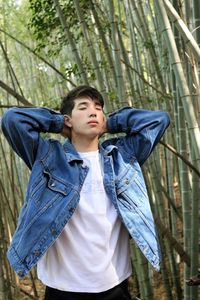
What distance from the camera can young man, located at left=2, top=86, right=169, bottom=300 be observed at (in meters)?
1.34

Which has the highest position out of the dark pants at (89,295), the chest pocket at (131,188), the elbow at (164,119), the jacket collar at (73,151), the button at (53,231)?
the elbow at (164,119)

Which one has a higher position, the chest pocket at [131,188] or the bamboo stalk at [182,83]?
the bamboo stalk at [182,83]

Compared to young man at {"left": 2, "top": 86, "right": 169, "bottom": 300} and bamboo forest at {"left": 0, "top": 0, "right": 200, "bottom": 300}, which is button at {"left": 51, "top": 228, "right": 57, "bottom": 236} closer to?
young man at {"left": 2, "top": 86, "right": 169, "bottom": 300}

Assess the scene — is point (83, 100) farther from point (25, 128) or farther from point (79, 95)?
point (25, 128)

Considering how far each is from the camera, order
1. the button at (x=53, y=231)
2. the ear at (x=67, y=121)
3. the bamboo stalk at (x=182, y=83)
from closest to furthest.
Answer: the button at (x=53, y=231) → the bamboo stalk at (x=182, y=83) → the ear at (x=67, y=121)

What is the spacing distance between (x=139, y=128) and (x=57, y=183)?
0.35 metres

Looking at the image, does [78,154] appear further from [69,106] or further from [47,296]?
[47,296]

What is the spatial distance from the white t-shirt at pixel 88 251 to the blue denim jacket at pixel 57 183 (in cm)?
4

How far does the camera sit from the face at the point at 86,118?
4.77 feet

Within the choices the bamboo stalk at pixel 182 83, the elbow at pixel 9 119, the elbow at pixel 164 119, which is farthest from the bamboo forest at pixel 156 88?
the elbow at pixel 9 119

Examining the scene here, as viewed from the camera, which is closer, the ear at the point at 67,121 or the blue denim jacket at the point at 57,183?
the blue denim jacket at the point at 57,183

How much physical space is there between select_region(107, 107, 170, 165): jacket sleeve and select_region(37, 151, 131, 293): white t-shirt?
0.22 m

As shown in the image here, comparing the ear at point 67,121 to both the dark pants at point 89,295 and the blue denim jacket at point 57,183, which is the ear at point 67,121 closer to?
the blue denim jacket at point 57,183

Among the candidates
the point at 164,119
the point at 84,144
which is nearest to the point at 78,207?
the point at 84,144
